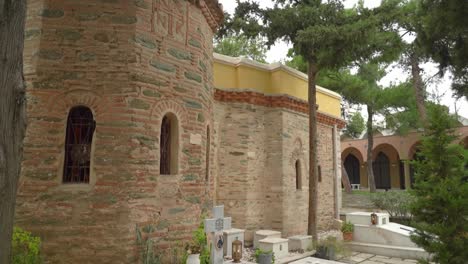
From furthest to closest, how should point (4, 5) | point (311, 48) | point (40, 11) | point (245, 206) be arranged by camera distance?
point (245, 206) < point (311, 48) < point (40, 11) < point (4, 5)

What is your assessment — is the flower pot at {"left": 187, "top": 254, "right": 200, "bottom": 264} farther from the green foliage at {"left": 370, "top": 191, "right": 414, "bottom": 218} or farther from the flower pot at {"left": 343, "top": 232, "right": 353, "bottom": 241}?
the green foliage at {"left": 370, "top": 191, "right": 414, "bottom": 218}

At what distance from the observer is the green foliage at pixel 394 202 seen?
15.2 m

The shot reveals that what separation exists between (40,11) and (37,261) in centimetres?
391

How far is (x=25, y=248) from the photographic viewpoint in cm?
469

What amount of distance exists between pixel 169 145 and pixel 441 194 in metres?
5.37

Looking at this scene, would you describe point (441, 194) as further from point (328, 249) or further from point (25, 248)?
point (25, 248)

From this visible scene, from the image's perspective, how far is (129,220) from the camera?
5.21 m

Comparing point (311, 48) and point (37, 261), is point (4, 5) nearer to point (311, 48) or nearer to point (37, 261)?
point (37, 261)

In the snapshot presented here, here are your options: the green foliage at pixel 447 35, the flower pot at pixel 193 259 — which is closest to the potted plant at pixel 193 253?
the flower pot at pixel 193 259

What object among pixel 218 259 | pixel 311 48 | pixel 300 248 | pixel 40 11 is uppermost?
pixel 311 48

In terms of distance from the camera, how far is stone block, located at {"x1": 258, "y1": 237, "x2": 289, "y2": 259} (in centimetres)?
878

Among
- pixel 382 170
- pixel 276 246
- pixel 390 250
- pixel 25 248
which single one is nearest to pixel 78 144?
pixel 25 248

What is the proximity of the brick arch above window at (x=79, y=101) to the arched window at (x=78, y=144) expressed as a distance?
0.62 ft

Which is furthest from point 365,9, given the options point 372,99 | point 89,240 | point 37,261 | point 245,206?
point 372,99
